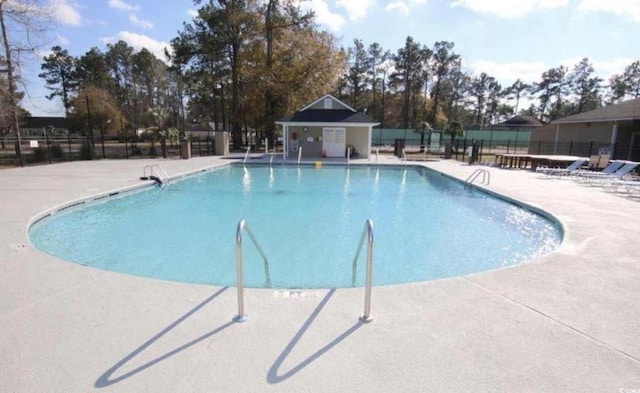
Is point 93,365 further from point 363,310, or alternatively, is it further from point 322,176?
point 322,176

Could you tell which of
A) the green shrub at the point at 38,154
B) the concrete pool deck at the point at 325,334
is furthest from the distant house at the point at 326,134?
the concrete pool deck at the point at 325,334

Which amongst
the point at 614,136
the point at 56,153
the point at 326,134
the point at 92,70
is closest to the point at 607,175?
the point at 614,136

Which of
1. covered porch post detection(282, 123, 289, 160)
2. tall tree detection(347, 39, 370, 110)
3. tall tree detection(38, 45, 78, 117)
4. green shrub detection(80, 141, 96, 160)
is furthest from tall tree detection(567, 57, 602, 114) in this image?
tall tree detection(38, 45, 78, 117)

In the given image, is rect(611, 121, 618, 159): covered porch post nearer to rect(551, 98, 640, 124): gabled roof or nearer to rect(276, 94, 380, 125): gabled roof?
rect(551, 98, 640, 124): gabled roof

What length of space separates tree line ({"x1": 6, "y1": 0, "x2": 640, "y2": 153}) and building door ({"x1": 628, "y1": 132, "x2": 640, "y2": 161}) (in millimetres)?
10168

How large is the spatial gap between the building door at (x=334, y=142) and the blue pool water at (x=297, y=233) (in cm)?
1027

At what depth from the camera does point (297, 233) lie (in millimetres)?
7695

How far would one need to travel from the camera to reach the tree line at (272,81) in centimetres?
2619

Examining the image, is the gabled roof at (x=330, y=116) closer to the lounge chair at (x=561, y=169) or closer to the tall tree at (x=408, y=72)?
the lounge chair at (x=561, y=169)

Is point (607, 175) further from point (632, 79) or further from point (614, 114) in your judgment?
point (632, 79)

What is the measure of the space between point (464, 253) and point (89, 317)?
233 inches

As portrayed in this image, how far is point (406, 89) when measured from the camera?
52.0 metres

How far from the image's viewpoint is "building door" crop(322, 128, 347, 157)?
22.4 m

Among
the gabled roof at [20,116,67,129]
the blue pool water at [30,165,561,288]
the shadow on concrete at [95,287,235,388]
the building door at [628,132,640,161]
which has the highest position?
the gabled roof at [20,116,67,129]
